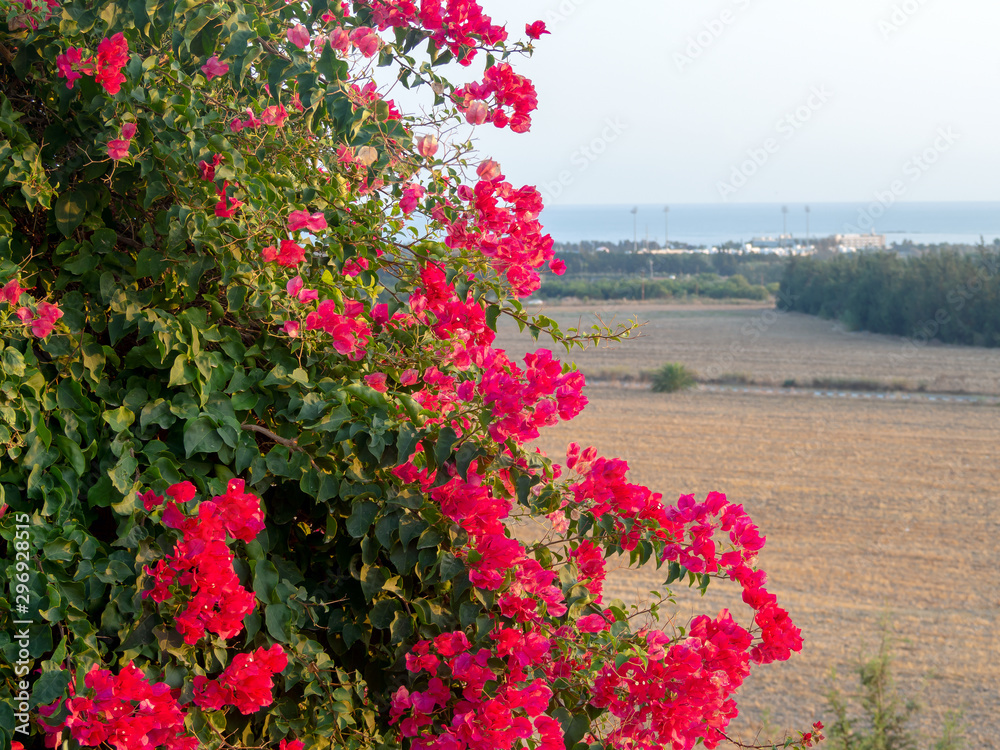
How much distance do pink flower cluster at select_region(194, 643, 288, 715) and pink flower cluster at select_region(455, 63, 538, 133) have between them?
1.10 metres

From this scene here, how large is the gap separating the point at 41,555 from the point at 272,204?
805mm

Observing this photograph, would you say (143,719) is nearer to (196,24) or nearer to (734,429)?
(196,24)

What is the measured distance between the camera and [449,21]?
1.74m

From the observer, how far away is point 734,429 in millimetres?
21281

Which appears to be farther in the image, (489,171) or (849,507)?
(849,507)

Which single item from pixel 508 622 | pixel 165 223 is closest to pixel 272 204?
pixel 165 223

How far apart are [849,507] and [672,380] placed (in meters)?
13.3

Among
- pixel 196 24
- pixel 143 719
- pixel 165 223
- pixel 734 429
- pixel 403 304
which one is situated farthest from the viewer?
pixel 734 429

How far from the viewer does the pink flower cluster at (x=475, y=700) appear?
156 cm

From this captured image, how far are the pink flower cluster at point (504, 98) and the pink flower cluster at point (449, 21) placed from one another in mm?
57

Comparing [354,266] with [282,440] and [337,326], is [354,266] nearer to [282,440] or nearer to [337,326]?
[337,326]

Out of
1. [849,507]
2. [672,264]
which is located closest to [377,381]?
[849,507]

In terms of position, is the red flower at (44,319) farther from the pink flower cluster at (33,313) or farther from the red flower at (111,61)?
the red flower at (111,61)

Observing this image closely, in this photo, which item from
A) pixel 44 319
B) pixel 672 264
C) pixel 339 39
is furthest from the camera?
pixel 672 264
